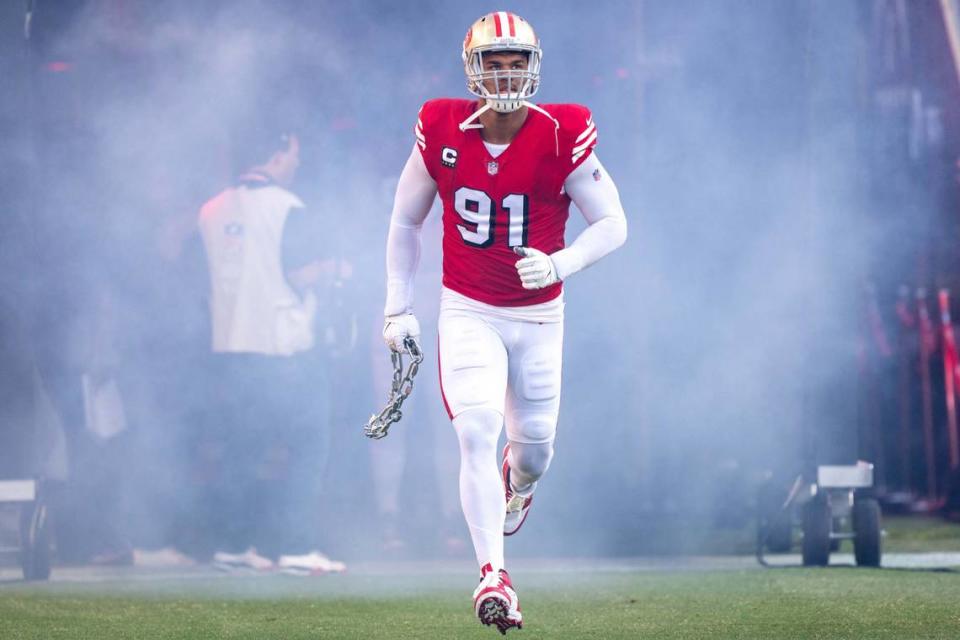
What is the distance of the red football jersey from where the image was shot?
483 cm

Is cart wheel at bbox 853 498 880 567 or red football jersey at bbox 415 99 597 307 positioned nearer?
red football jersey at bbox 415 99 597 307

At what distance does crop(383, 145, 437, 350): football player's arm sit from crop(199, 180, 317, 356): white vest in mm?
2593

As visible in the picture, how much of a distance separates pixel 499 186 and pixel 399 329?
0.58 meters

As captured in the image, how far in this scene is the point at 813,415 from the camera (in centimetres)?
746

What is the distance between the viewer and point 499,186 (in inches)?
190

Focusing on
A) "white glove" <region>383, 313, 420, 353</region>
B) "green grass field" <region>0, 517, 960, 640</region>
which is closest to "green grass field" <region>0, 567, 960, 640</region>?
"green grass field" <region>0, 517, 960, 640</region>

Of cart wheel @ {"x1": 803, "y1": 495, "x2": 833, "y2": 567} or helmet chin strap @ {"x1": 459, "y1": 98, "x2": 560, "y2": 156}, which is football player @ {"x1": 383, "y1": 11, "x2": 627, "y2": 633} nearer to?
helmet chin strap @ {"x1": 459, "y1": 98, "x2": 560, "y2": 156}

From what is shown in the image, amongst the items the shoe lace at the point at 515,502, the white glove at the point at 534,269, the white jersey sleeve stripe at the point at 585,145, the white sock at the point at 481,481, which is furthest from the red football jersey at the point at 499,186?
the shoe lace at the point at 515,502

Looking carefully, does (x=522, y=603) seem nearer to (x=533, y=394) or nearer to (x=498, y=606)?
(x=533, y=394)

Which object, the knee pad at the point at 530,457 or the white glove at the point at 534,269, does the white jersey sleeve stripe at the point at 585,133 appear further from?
the knee pad at the point at 530,457

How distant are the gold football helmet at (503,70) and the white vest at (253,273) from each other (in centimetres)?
300

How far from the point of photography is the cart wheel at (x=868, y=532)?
731cm

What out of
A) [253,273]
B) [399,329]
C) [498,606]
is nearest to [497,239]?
[399,329]

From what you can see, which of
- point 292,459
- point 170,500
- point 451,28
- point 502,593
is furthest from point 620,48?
point 502,593
